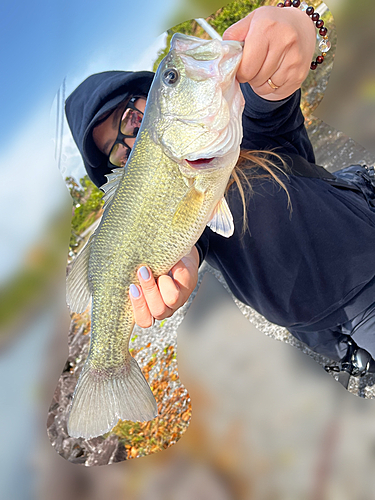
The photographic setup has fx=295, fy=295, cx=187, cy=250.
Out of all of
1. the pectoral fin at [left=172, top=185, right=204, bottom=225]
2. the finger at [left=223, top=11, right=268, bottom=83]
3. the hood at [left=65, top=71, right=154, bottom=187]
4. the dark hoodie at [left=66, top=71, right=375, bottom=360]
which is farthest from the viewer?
the hood at [left=65, top=71, right=154, bottom=187]

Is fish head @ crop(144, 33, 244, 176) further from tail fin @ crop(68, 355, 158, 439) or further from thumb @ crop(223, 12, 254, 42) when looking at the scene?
tail fin @ crop(68, 355, 158, 439)

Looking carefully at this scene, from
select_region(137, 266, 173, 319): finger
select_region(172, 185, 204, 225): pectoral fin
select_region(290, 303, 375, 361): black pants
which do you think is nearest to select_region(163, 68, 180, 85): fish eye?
select_region(172, 185, 204, 225): pectoral fin

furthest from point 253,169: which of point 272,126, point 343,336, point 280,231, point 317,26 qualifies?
point 343,336

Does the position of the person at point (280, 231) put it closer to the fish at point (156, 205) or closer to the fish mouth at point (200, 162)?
the fish at point (156, 205)

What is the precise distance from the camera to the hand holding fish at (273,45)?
590mm

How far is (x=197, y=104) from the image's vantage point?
647mm

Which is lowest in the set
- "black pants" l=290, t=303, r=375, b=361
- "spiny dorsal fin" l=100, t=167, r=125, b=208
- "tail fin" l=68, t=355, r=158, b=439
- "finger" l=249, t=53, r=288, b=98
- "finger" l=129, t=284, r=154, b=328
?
"black pants" l=290, t=303, r=375, b=361

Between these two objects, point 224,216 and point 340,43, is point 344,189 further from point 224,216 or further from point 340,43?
point 340,43

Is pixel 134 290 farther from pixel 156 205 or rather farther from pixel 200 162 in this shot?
pixel 200 162

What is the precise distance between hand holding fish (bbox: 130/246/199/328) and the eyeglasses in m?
0.59

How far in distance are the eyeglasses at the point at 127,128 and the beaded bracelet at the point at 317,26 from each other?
0.71 metres

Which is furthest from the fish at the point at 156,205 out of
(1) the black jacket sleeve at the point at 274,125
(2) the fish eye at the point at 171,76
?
(1) the black jacket sleeve at the point at 274,125

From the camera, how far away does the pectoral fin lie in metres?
0.70

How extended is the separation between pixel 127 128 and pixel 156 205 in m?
0.58
